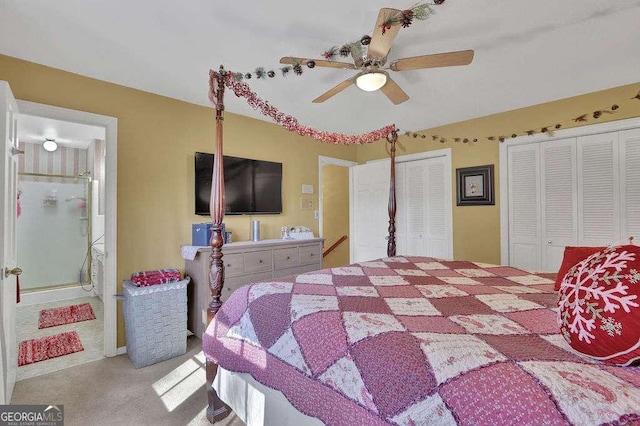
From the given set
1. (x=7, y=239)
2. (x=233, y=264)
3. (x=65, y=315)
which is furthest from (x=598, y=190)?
(x=65, y=315)

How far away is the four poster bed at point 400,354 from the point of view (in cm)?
79

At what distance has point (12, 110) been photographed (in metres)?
1.93

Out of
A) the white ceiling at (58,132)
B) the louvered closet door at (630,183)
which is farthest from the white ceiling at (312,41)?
the white ceiling at (58,132)

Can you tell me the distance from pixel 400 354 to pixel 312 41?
2.05 meters

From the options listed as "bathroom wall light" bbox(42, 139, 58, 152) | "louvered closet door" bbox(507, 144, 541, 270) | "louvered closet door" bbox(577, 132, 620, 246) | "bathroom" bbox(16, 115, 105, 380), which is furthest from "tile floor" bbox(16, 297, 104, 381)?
"louvered closet door" bbox(577, 132, 620, 246)

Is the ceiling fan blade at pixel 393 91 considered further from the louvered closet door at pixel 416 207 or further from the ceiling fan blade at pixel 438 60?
the louvered closet door at pixel 416 207

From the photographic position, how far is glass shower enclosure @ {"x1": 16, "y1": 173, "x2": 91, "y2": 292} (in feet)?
14.7

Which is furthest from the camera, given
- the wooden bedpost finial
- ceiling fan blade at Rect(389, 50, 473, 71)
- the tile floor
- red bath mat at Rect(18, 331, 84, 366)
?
red bath mat at Rect(18, 331, 84, 366)

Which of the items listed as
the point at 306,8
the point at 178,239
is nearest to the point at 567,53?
the point at 306,8

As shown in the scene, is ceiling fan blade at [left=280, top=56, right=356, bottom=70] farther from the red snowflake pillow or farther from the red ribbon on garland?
the red snowflake pillow

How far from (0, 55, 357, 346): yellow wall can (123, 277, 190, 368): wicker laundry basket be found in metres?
0.34

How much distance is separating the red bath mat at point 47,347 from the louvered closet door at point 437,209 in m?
4.15

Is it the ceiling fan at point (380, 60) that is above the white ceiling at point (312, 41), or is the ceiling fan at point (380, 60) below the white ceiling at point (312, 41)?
below

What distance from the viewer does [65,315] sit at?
370 cm
